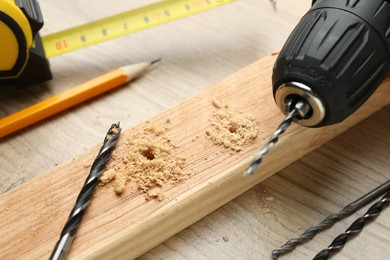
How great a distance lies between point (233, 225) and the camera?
0.84m

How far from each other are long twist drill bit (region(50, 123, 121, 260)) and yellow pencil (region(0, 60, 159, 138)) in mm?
177

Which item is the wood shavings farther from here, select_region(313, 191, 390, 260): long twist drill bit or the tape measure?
the tape measure

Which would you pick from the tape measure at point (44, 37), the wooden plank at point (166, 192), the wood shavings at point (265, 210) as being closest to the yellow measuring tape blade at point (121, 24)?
the tape measure at point (44, 37)

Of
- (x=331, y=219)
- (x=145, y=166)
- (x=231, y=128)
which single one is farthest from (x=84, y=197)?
(x=331, y=219)

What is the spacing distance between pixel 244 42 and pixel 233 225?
1.61 ft

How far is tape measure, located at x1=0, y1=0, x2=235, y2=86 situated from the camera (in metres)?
0.90

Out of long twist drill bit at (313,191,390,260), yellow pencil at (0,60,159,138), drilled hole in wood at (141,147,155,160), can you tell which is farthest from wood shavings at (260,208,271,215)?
yellow pencil at (0,60,159,138)

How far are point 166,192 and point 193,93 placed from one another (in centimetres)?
32

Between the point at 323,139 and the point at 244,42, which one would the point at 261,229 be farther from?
the point at 244,42

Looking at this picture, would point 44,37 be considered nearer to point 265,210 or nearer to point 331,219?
point 265,210

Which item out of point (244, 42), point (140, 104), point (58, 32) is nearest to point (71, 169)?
point (140, 104)

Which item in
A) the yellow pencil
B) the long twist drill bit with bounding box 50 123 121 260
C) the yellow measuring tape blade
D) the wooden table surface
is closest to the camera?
the long twist drill bit with bounding box 50 123 121 260

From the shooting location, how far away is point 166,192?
78cm

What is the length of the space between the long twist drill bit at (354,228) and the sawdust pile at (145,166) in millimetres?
272
